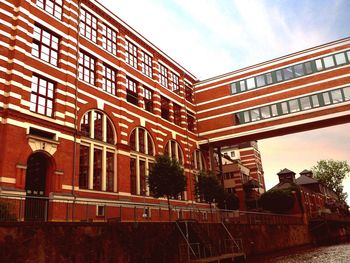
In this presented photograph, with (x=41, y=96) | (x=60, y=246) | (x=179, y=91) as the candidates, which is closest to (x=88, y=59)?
(x=41, y=96)

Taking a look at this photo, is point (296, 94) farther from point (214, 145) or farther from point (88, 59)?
point (88, 59)

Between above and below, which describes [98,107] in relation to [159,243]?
above

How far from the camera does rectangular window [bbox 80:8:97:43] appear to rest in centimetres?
2917

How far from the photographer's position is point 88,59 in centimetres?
2895

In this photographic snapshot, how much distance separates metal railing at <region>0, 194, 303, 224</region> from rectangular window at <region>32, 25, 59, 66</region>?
1046 centimetres

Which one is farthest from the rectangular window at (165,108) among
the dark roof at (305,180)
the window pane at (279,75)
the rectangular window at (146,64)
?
the dark roof at (305,180)

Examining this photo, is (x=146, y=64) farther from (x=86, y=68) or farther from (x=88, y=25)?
(x=86, y=68)

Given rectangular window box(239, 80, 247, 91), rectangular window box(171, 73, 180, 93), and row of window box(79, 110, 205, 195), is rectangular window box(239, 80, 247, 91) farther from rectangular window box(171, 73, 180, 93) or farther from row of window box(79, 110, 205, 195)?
row of window box(79, 110, 205, 195)

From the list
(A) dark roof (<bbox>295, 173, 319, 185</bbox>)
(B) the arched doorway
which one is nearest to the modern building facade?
(B) the arched doorway

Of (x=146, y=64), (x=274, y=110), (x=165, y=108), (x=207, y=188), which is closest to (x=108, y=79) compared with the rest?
(x=146, y=64)

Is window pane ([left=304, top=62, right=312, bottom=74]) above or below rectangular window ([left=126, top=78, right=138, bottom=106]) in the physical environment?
above

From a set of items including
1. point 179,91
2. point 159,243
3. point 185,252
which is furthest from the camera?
point 179,91

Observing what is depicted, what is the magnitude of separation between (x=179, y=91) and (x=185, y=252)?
80.6 ft

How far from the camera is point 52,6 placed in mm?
26625
